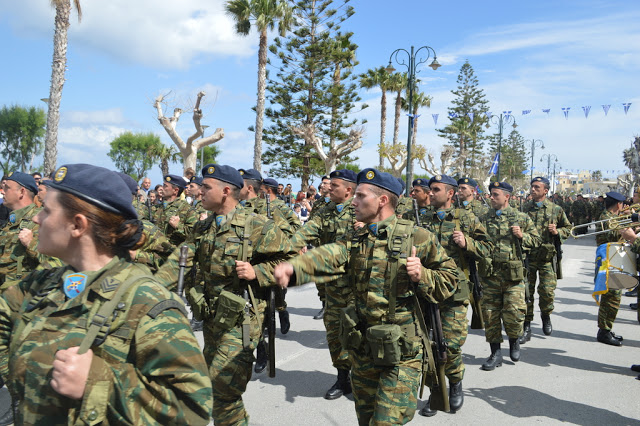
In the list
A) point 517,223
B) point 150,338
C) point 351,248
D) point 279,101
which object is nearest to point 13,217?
point 351,248

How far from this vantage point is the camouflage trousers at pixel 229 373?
11.8 ft

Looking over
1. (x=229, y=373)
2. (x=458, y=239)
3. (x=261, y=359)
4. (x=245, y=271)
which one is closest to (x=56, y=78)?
(x=261, y=359)

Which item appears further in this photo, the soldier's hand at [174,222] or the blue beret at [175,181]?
the blue beret at [175,181]

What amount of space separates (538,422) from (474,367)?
160 cm

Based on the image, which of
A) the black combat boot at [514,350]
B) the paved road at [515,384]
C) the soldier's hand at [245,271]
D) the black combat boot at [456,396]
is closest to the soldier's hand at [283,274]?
the paved road at [515,384]

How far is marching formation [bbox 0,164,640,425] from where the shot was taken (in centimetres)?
156

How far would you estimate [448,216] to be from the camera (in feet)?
19.4

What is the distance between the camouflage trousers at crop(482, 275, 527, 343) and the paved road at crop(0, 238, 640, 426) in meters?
0.45

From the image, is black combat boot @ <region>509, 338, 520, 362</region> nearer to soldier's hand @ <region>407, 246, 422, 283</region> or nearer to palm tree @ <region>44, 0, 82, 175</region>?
soldier's hand @ <region>407, 246, 422, 283</region>

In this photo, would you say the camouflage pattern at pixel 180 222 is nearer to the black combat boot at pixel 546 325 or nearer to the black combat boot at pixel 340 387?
the black combat boot at pixel 340 387

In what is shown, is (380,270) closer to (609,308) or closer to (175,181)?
(609,308)

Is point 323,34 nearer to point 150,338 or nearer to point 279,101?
point 279,101

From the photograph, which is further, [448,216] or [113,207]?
[448,216]

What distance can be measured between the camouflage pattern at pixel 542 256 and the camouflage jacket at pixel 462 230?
2.46 metres
